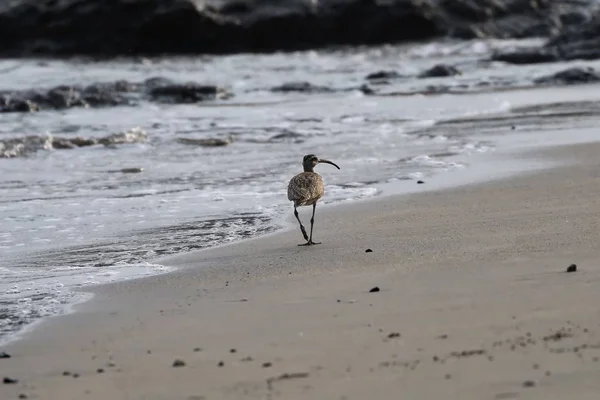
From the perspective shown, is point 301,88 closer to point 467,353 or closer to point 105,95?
point 105,95

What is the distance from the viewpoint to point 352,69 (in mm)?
24766

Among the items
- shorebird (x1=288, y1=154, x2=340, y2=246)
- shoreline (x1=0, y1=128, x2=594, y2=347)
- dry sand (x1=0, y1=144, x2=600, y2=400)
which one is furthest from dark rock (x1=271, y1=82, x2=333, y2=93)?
dry sand (x1=0, y1=144, x2=600, y2=400)

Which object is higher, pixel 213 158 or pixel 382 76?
pixel 382 76

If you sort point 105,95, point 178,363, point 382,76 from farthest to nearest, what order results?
point 382,76, point 105,95, point 178,363

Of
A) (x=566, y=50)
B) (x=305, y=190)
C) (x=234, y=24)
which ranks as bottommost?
(x=305, y=190)

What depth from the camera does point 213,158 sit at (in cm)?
1156

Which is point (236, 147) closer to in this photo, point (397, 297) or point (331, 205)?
point (331, 205)

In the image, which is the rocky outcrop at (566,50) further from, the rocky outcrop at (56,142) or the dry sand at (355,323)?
the dry sand at (355,323)

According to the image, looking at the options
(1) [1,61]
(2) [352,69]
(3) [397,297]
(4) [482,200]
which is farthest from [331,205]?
(1) [1,61]

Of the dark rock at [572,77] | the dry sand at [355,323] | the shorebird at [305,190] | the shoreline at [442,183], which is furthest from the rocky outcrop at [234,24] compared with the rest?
the dry sand at [355,323]

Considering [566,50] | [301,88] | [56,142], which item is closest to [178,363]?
[56,142]

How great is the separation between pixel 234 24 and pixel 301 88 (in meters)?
12.4

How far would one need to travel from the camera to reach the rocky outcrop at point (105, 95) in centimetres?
1881

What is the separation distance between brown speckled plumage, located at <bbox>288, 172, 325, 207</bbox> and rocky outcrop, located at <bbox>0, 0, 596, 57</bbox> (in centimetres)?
2481
